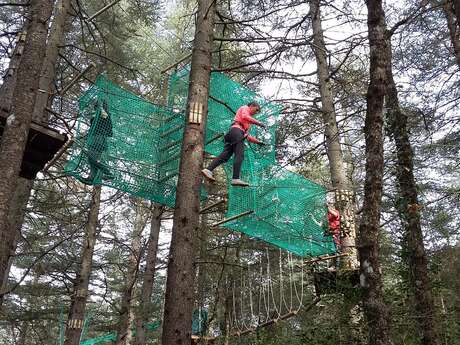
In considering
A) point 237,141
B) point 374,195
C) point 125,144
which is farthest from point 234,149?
point 374,195

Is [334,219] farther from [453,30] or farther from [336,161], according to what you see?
[453,30]

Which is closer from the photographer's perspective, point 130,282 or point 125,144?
point 125,144

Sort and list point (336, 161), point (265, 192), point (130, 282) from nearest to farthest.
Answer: point (265, 192), point (336, 161), point (130, 282)

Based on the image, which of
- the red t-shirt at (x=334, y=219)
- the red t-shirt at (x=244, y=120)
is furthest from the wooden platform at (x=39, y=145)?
the red t-shirt at (x=334, y=219)

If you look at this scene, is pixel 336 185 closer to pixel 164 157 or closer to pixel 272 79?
pixel 272 79

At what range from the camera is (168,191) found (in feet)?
14.2

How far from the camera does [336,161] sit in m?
6.05

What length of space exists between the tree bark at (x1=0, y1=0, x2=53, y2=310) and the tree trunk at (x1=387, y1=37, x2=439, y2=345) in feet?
10.1

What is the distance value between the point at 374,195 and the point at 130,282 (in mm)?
6642

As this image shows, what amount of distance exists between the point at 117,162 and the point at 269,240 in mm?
1756

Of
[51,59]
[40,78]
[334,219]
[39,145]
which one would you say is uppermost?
[51,59]

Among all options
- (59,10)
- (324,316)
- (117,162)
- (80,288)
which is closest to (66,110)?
(59,10)

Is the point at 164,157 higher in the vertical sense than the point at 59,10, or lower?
lower

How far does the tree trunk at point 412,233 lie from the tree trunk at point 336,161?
2.02 ft
